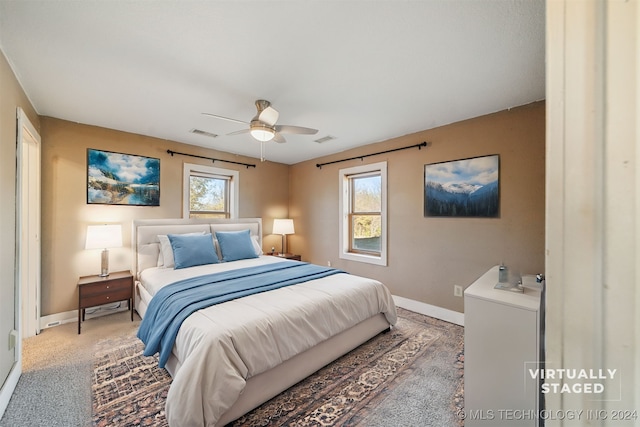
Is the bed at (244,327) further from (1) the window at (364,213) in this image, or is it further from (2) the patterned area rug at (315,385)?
(1) the window at (364,213)

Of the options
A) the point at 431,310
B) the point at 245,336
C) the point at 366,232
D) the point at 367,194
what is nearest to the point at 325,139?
the point at 367,194

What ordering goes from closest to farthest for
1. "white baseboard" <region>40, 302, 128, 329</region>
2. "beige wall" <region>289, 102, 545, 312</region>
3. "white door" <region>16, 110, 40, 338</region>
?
"beige wall" <region>289, 102, 545, 312</region>
"white door" <region>16, 110, 40, 338</region>
"white baseboard" <region>40, 302, 128, 329</region>

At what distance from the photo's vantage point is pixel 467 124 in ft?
10.0

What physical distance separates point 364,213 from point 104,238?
353 cm

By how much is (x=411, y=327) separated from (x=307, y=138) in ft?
9.19

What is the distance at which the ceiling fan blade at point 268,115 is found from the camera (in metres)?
2.33

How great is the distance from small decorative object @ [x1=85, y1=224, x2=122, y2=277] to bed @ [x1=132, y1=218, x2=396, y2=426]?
29 cm

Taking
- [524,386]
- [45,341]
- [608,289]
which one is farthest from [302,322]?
[45,341]

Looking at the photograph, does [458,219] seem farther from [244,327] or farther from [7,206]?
[7,206]

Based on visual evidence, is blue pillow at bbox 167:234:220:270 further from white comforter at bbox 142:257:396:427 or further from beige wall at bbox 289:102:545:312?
beige wall at bbox 289:102:545:312

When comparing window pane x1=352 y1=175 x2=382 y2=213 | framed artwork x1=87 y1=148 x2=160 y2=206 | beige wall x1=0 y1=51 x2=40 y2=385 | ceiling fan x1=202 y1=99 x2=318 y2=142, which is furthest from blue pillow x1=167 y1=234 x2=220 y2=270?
window pane x1=352 y1=175 x2=382 y2=213

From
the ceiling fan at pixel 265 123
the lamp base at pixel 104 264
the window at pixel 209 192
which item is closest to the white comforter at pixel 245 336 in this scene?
the lamp base at pixel 104 264

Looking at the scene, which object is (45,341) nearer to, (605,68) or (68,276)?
(68,276)

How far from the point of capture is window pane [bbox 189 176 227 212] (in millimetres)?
4245
